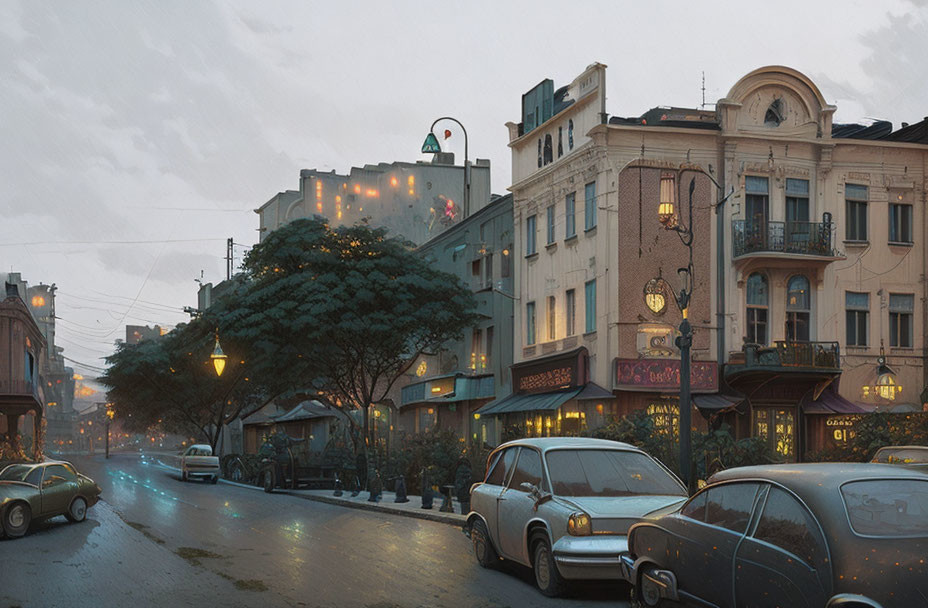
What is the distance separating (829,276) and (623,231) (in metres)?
7.49

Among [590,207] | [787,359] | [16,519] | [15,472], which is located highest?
[590,207]

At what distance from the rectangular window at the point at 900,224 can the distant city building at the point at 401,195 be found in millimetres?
35563

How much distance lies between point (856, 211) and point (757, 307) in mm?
5112

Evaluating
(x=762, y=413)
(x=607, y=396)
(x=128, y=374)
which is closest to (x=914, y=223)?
(x=762, y=413)

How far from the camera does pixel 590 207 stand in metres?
35.9

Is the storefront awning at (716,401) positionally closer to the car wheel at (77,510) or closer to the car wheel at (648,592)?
the car wheel at (77,510)

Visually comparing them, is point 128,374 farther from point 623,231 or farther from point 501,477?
point 501,477

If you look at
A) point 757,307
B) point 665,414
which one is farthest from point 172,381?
point 757,307

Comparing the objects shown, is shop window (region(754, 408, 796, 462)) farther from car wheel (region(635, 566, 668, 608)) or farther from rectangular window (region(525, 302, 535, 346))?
car wheel (region(635, 566, 668, 608))

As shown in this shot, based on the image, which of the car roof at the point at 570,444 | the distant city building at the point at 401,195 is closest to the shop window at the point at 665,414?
the car roof at the point at 570,444

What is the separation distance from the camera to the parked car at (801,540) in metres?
7.37

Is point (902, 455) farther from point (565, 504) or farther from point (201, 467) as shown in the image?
point (201, 467)

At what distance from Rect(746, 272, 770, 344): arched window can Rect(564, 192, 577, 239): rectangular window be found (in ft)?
20.1

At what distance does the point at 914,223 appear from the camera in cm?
3709
